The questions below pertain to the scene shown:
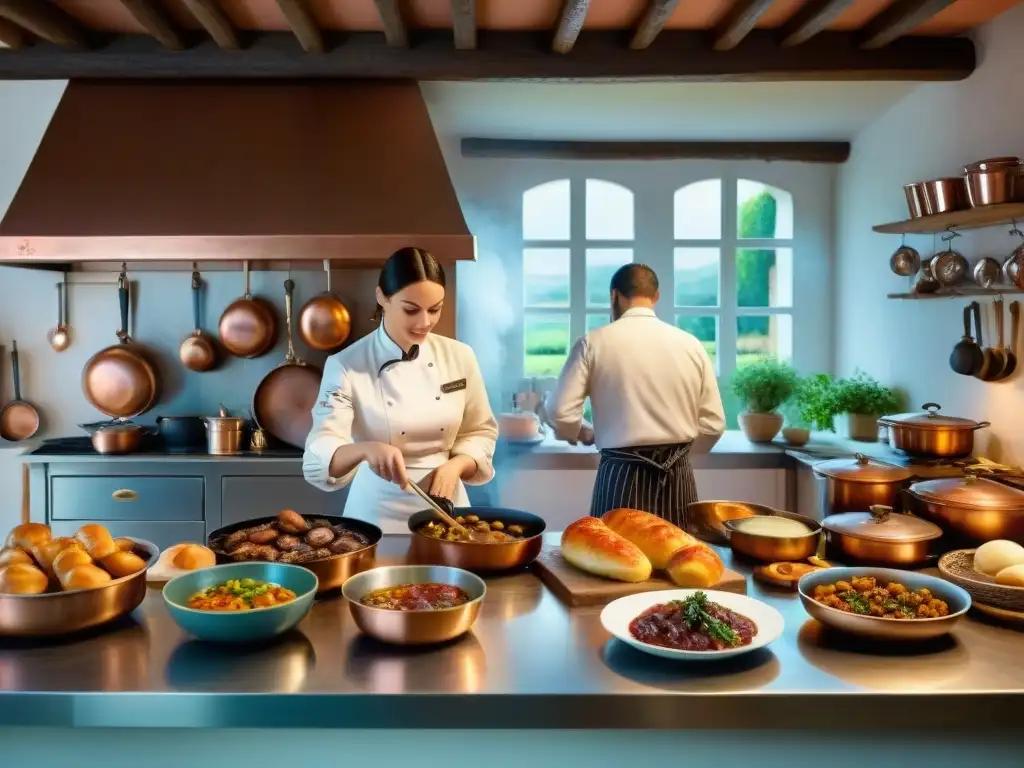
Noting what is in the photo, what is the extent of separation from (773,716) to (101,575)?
127 cm

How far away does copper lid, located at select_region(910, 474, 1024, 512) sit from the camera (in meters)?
1.98

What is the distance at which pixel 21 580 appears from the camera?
155cm

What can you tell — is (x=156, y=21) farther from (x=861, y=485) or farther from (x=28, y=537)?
(x=861, y=485)

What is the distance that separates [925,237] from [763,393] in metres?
1.17

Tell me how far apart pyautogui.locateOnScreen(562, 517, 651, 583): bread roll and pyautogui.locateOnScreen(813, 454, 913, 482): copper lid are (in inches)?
26.8

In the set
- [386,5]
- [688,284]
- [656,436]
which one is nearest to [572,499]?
[656,436]

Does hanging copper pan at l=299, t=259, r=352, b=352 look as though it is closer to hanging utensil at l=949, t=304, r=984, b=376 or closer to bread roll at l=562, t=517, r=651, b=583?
bread roll at l=562, t=517, r=651, b=583

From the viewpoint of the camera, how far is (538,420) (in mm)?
4863

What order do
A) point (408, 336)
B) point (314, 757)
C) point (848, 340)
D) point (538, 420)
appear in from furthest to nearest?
1. point (848, 340)
2. point (538, 420)
3. point (408, 336)
4. point (314, 757)

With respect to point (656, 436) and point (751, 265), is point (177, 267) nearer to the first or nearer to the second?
point (656, 436)

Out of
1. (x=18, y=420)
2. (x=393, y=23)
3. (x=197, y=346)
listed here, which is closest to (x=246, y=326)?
(x=197, y=346)

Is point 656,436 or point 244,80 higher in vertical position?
point 244,80

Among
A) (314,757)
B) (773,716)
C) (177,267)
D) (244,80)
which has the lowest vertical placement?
(314,757)

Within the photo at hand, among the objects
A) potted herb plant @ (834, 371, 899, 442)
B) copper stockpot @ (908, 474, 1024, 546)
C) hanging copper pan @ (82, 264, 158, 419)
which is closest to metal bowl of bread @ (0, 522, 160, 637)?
copper stockpot @ (908, 474, 1024, 546)
